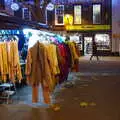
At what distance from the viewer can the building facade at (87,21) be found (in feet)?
134

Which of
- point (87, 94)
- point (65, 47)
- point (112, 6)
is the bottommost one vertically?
point (87, 94)

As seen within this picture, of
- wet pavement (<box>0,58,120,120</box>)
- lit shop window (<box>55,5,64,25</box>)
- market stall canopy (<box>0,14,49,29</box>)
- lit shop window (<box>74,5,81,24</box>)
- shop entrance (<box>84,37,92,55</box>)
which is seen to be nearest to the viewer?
wet pavement (<box>0,58,120,120</box>)

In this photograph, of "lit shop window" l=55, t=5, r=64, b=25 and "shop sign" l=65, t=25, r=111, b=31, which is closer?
"lit shop window" l=55, t=5, r=64, b=25

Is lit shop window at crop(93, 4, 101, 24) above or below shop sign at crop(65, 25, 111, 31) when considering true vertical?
above

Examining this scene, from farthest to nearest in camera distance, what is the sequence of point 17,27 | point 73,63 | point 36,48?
point 73,63
point 17,27
point 36,48

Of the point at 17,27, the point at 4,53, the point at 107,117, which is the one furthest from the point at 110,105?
the point at 17,27

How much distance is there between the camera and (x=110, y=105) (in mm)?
9969

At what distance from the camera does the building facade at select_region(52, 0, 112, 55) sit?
134ft

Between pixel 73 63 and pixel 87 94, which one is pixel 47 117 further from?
pixel 73 63

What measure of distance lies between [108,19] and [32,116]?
33405mm

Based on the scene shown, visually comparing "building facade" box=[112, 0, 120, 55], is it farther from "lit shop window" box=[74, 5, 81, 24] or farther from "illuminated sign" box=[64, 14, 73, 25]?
"illuminated sign" box=[64, 14, 73, 25]

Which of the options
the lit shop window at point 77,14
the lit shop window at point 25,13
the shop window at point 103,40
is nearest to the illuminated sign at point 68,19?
the lit shop window at point 77,14

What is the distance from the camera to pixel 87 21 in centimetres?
4150

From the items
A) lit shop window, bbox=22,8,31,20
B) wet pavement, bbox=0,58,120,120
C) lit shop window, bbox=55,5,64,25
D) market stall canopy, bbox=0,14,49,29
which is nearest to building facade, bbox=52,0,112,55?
lit shop window, bbox=55,5,64,25
